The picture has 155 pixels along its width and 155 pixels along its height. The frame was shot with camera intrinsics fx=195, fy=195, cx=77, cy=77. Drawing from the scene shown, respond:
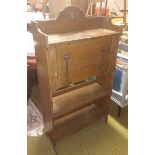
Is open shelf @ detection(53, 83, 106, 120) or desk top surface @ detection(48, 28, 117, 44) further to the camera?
open shelf @ detection(53, 83, 106, 120)

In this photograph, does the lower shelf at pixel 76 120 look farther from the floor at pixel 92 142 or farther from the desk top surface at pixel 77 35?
the desk top surface at pixel 77 35

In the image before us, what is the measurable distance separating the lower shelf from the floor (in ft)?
0.32

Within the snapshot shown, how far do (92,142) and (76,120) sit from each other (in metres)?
0.25

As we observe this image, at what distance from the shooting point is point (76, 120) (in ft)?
6.01

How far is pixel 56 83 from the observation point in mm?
1402

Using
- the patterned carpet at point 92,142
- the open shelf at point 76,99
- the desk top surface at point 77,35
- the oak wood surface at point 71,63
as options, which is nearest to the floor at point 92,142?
the patterned carpet at point 92,142

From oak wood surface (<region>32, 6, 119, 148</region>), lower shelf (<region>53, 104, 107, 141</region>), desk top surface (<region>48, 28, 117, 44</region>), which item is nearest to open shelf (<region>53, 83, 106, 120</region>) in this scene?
oak wood surface (<region>32, 6, 119, 148</region>)

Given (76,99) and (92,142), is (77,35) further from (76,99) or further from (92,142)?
(92,142)

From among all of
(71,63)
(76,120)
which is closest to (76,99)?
(76,120)

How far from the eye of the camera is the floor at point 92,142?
164 centimetres

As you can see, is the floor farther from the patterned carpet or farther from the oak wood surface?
the oak wood surface

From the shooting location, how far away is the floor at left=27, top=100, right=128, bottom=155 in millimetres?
1639
